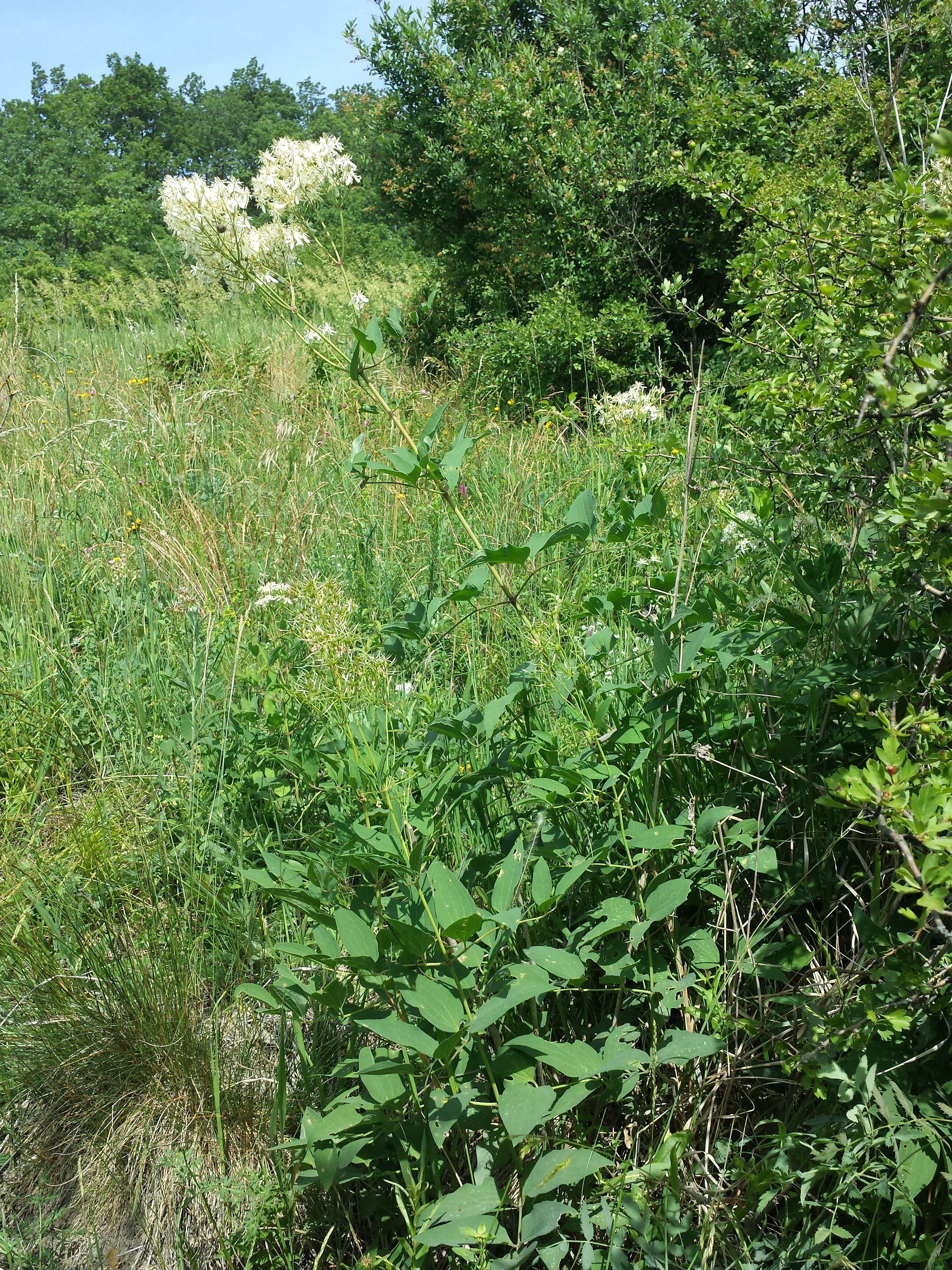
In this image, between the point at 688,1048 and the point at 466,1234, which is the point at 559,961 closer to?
the point at 688,1048

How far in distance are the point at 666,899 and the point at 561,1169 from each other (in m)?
0.42

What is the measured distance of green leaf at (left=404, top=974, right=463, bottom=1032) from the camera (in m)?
1.24

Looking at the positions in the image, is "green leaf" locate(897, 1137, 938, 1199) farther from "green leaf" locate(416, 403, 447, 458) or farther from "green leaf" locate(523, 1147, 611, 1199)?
"green leaf" locate(416, 403, 447, 458)

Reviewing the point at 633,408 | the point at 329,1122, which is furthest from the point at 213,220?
the point at 633,408

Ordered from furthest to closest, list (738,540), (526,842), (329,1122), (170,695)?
(170,695)
(738,540)
(526,842)
(329,1122)

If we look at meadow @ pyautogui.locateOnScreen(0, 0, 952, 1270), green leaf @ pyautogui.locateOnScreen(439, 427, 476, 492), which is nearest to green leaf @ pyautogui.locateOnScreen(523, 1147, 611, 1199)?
meadow @ pyautogui.locateOnScreen(0, 0, 952, 1270)

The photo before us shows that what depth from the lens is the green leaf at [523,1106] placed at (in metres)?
1.15

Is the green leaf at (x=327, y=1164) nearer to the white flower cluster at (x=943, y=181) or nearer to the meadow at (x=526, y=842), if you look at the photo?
the meadow at (x=526, y=842)

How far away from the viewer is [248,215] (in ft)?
6.69

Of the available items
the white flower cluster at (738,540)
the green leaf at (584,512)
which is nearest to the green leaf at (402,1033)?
the green leaf at (584,512)

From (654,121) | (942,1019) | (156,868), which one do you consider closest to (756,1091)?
(942,1019)

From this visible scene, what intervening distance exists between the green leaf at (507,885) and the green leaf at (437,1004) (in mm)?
146

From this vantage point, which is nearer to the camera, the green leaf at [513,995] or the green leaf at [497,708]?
the green leaf at [513,995]

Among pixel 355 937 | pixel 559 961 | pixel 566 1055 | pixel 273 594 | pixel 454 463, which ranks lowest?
pixel 566 1055
